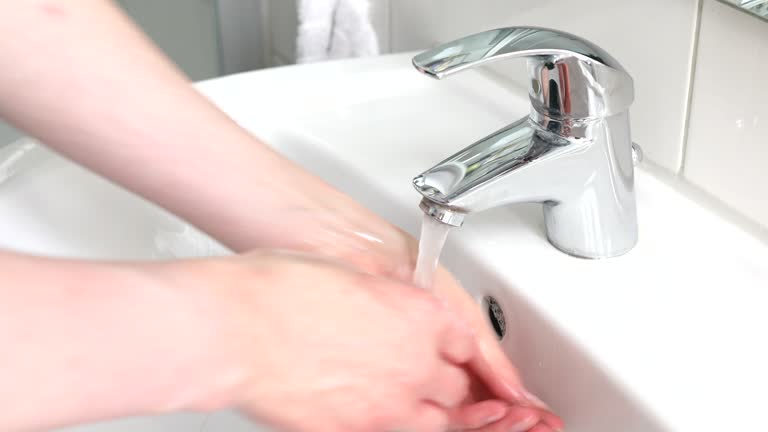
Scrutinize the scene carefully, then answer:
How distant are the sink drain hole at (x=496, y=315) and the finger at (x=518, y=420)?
0.06 m

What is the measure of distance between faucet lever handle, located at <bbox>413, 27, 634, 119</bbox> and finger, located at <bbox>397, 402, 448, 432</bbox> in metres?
0.14

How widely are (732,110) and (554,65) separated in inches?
4.2

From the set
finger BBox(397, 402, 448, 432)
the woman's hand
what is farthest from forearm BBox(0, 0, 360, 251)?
finger BBox(397, 402, 448, 432)

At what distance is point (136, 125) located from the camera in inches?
18.3

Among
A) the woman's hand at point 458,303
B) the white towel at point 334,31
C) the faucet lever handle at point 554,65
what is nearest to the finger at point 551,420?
the woman's hand at point 458,303

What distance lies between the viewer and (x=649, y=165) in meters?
0.52

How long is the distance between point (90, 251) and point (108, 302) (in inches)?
10.5

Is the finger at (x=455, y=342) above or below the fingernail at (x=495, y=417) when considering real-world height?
above

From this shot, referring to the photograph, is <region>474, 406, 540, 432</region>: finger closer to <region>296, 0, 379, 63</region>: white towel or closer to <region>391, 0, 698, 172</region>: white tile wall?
<region>391, 0, 698, 172</region>: white tile wall

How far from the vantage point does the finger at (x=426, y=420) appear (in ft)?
1.29

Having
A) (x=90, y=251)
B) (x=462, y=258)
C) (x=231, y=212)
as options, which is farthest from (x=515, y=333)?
(x=90, y=251)

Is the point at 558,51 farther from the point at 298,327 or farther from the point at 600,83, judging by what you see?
the point at 298,327

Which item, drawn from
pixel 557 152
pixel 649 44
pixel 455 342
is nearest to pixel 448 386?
pixel 455 342

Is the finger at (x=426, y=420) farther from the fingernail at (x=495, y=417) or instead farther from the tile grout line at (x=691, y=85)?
the tile grout line at (x=691, y=85)
